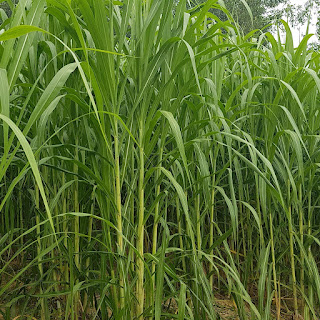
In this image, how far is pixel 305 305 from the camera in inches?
54.9

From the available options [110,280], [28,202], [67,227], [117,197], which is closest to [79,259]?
[67,227]

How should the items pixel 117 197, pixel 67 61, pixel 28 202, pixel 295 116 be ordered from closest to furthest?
pixel 117 197 → pixel 67 61 → pixel 295 116 → pixel 28 202

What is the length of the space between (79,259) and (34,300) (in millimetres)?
373

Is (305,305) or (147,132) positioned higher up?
(147,132)

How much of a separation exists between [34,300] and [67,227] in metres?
0.42

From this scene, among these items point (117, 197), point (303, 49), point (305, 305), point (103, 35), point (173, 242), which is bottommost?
point (305, 305)

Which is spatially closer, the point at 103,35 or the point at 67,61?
the point at 103,35

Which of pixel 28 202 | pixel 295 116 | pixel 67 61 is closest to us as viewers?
pixel 67 61

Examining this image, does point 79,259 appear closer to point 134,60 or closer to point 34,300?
point 34,300

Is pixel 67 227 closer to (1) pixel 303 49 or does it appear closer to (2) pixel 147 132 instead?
(2) pixel 147 132

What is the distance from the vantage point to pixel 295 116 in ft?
4.47

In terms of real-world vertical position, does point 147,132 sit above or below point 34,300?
above

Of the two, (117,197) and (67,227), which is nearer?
(117,197)

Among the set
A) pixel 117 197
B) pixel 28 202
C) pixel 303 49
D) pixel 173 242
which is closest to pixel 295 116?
pixel 303 49
